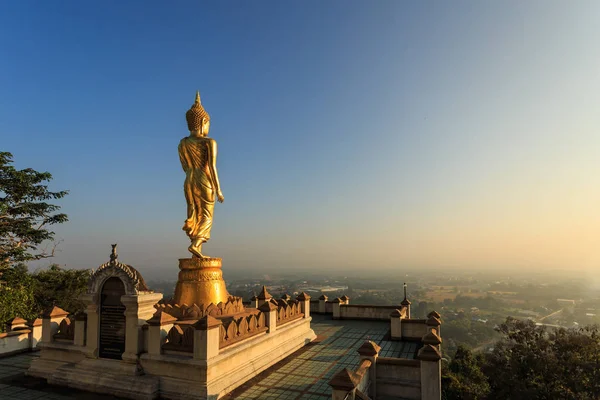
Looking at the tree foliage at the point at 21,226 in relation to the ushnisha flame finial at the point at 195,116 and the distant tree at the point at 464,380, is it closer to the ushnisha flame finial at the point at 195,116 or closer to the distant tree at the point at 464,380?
the ushnisha flame finial at the point at 195,116

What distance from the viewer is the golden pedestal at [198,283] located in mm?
13578

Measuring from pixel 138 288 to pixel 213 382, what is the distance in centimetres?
332

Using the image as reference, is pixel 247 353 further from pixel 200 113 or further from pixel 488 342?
pixel 488 342

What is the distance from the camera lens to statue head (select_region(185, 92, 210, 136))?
51.0 feet

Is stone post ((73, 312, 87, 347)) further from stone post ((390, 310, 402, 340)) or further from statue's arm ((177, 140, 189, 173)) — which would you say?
stone post ((390, 310, 402, 340))

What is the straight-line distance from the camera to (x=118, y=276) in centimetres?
1092

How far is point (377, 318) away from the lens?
68.7ft

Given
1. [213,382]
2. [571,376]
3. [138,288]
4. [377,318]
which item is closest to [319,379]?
[213,382]

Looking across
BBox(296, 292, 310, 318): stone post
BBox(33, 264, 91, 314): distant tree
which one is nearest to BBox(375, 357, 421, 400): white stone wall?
BBox(296, 292, 310, 318): stone post

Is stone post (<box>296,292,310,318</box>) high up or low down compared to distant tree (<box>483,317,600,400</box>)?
up

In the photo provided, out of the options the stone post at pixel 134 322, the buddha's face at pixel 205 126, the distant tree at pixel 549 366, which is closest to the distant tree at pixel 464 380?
the distant tree at pixel 549 366

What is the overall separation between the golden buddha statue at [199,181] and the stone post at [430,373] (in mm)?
8849

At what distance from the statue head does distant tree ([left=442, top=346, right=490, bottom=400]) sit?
1861 cm

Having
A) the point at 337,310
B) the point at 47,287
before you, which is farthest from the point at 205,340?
the point at 47,287
